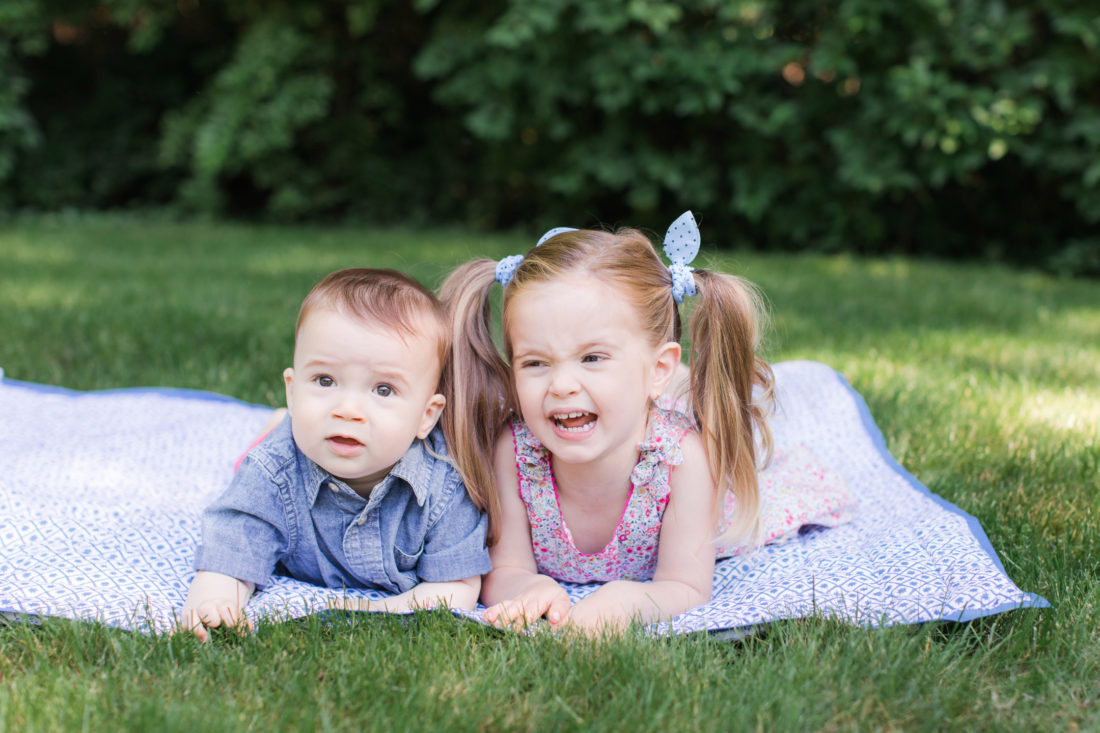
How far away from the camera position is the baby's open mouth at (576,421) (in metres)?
1.96

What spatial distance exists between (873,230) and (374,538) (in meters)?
6.10

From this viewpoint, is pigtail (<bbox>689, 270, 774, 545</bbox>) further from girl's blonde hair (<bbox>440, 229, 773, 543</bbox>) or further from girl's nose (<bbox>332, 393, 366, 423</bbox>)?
girl's nose (<bbox>332, 393, 366, 423</bbox>)

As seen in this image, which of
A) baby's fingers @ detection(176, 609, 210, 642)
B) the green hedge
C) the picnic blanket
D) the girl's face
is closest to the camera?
baby's fingers @ detection(176, 609, 210, 642)

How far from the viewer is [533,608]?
1893mm

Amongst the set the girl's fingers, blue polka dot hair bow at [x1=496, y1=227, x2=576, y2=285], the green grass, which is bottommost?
the girl's fingers

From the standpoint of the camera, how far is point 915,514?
2309 mm

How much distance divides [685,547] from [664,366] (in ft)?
1.27

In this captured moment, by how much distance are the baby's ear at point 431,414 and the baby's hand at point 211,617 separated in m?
0.49

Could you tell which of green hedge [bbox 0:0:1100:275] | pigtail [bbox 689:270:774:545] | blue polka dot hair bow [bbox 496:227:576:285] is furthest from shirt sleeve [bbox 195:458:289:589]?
green hedge [bbox 0:0:1100:275]

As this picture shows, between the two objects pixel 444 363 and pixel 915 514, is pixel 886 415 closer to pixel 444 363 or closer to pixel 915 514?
pixel 915 514

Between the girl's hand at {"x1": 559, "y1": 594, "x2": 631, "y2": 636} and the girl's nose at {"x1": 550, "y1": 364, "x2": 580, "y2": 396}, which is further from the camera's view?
the girl's nose at {"x1": 550, "y1": 364, "x2": 580, "y2": 396}

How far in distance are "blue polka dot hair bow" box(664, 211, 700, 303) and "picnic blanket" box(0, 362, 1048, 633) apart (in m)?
0.65

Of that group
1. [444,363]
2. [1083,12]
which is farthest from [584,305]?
[1083,12]

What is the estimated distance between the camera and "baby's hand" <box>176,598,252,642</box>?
1.72 meters
